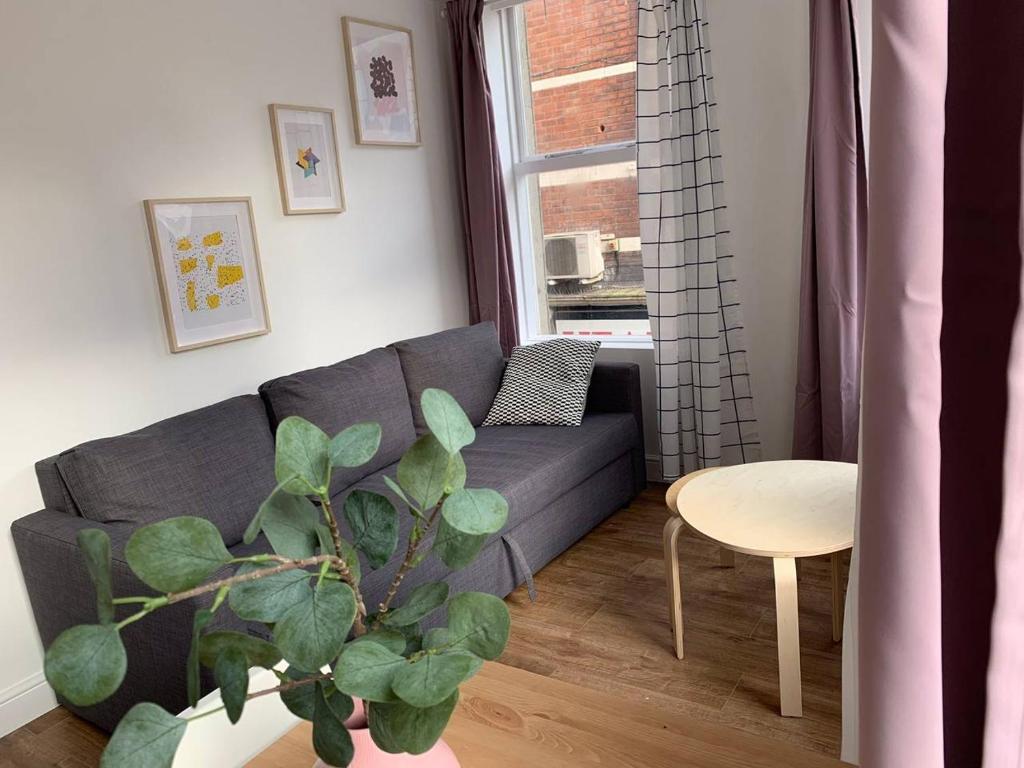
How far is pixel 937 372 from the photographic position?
1.64ft

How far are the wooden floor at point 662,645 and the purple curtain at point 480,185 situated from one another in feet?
4.79

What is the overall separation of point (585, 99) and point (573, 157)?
0.28 metres

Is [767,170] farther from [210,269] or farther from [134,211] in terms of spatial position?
[134,211]

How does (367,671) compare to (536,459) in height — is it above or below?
above

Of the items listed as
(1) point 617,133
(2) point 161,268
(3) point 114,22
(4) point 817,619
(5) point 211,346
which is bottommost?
(4) point 817,619

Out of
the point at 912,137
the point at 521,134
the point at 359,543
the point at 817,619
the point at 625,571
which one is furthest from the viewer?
the point at 521,134

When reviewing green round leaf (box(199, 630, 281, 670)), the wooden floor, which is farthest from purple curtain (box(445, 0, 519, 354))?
green round leaf (box(199, 630, 281, 670))

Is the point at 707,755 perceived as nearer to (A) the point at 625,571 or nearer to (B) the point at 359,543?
(B) the point at 359,543

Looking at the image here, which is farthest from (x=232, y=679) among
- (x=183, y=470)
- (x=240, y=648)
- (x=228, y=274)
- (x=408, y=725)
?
(x=228, y=274)

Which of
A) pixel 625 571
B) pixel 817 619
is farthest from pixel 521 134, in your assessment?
pixel 817 619

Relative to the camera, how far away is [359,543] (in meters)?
0.89

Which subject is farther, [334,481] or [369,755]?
[334,481]

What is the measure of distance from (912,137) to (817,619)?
7.70 feet

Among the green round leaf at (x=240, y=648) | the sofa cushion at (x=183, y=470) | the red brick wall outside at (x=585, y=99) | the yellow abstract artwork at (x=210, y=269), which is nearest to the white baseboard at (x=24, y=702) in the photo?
the sofa cushion at (x=183, y=470)
